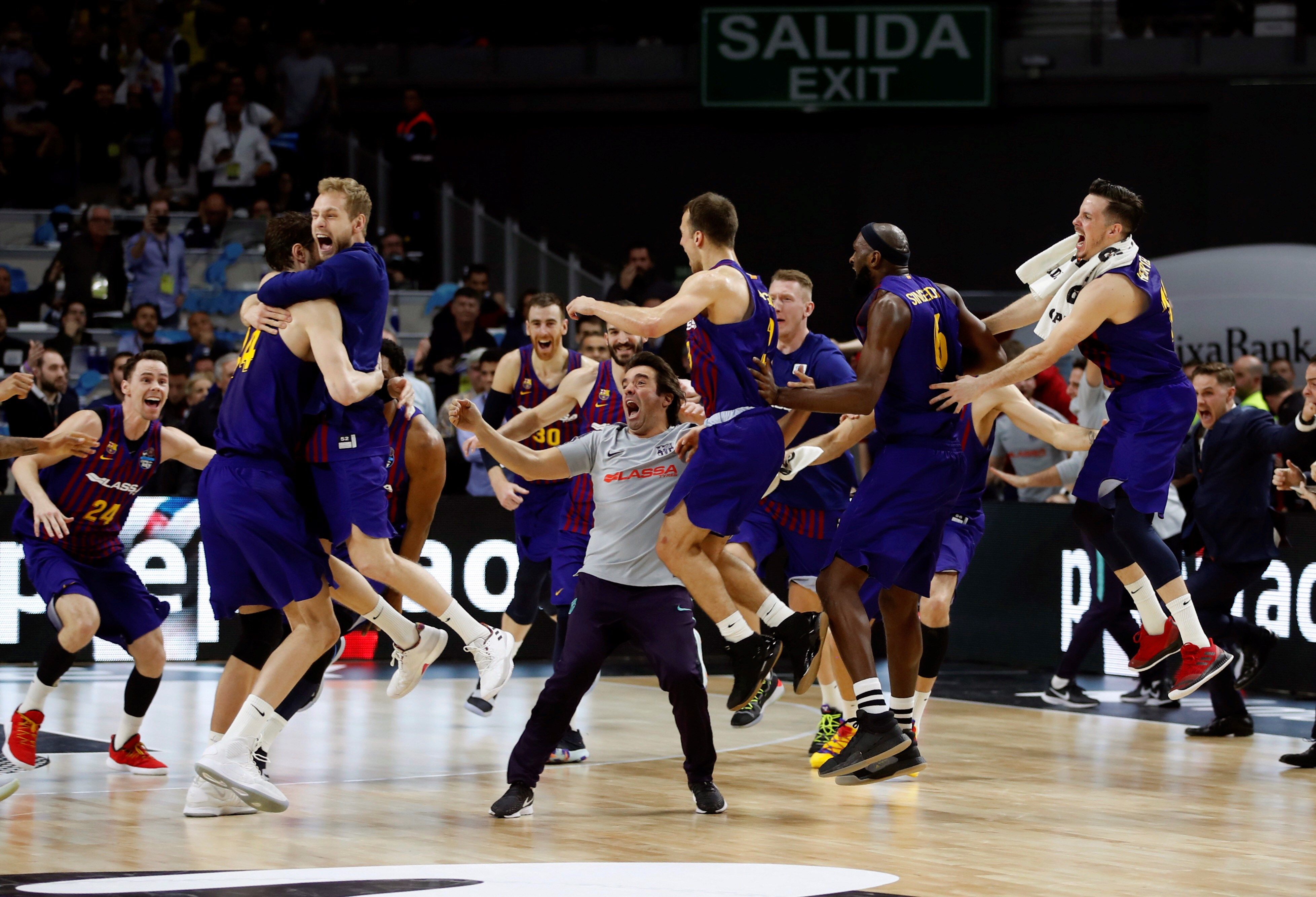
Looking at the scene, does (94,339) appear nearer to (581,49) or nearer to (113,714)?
(113,714)

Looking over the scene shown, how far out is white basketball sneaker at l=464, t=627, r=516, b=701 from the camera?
6.89m

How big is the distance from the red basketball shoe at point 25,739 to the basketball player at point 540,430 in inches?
98.6

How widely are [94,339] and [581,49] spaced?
26.3ft

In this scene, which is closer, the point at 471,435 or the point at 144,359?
the point at 144,359

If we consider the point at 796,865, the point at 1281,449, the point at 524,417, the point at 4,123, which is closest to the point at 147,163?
the point at 4,123

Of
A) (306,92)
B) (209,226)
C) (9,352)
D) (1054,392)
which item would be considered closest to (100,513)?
(9,352)

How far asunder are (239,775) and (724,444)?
2.31 meters

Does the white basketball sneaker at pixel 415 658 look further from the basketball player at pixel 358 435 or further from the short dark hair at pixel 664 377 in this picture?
the short dark hair at pixel 664 377

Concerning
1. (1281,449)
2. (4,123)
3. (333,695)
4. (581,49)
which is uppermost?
(581,49)

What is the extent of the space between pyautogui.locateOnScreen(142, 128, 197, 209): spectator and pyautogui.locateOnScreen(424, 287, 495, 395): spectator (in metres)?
4.48

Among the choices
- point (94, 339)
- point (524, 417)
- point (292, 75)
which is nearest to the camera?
point (524, 417)

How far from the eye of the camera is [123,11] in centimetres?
1844

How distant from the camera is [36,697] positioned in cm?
736

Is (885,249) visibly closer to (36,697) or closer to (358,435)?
(358,435)
